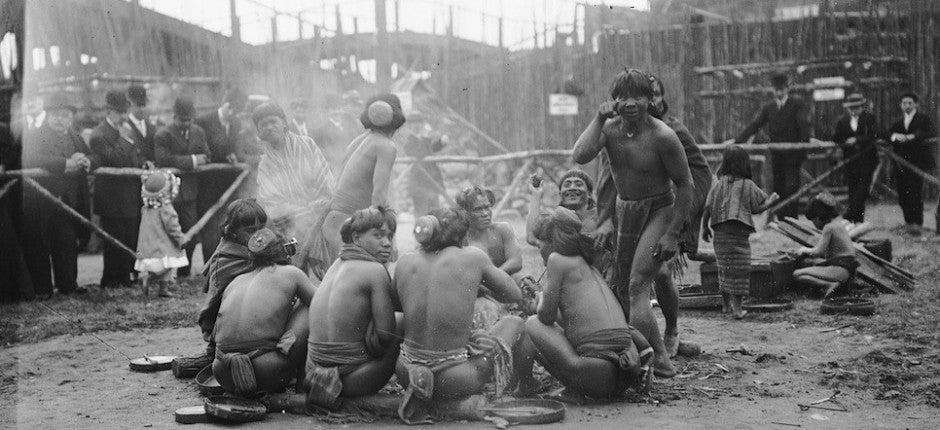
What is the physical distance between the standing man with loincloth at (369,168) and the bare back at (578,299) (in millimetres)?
1671

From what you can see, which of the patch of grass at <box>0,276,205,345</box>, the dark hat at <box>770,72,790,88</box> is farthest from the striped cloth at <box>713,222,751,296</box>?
the dark hat at <box>770,72,790,88</box>

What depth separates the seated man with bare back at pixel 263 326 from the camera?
5.28m

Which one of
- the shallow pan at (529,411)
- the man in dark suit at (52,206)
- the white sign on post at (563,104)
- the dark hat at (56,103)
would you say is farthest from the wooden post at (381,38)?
the shallow pan at (529,411)

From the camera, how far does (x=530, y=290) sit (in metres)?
6.28

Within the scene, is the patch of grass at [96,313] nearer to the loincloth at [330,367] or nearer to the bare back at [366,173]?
the bare back at [366,173]

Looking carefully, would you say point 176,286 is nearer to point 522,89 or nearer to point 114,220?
point 114,220

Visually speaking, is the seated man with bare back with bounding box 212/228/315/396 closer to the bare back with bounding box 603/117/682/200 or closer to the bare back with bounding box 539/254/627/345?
the bare back with bounding box 539/254/627/345

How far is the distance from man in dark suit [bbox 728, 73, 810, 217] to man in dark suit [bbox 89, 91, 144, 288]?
28.5ft

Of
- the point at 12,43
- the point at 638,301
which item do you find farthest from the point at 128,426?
the point at 12,43

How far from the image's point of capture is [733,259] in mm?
8109

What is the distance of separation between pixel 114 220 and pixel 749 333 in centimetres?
689

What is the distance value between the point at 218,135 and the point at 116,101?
50.0 inches

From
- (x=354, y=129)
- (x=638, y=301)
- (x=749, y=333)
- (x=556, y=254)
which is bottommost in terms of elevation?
(x=749, y=333)

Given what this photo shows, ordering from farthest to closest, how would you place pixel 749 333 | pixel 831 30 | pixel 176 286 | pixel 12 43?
pixel 831 30 → pixel 12 43 → pixel 176 286 → pixel 749 333
